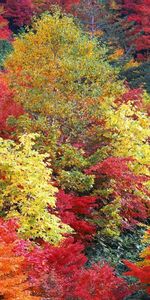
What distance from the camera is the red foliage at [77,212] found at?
1764 centimetres

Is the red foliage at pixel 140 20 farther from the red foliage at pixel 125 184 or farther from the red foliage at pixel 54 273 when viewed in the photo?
the red foliage at pixel 54 273

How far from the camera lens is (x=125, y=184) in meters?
21.0

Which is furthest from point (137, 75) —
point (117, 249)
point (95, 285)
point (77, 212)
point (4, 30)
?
point (95, 285)

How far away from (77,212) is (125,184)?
2767 millimetres

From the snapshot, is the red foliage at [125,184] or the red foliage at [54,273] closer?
the red foliage at [54,273]

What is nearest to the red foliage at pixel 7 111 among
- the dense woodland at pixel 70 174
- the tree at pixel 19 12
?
the dense woodland at pixel 70 174

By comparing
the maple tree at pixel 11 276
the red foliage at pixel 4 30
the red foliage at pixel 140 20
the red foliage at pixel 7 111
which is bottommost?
the red foliage at pixel 4 30

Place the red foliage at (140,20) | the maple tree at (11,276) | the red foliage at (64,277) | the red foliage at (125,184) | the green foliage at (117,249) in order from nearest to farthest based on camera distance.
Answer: the maple tree at (11,276) < the red foliage at (64,277) < the green foliage at (117,249) < the red foliage at (125,184) < the red foliage at (140,20)

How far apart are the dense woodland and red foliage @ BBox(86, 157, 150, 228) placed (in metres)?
0.05

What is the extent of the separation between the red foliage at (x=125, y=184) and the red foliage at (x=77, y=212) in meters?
1.33

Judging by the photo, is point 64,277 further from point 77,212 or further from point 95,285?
point 77,212

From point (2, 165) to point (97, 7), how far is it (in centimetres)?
3224

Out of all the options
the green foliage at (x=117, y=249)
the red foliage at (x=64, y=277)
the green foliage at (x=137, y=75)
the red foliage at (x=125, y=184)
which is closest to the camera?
the red foliage at (x=64, y=277)

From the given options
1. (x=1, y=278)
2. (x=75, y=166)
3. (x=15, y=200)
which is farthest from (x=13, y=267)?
(x=75, y=166)
